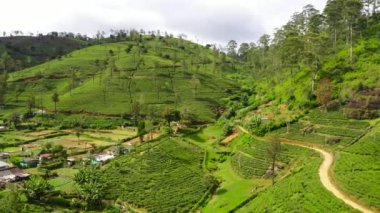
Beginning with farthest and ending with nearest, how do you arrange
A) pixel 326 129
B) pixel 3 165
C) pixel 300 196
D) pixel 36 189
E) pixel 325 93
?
pixel 325 93, pixel 3 165, pixel 326 129, pixel 36 189, pixel 300 196

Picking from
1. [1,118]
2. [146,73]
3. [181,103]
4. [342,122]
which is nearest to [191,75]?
[146,73]

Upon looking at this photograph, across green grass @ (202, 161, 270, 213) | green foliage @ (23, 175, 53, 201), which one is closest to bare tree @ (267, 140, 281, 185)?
green grass @ (202, 161, 270, 213)

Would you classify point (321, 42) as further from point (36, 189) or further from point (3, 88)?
point (3, 88)

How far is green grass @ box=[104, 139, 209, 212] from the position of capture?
67125 mm

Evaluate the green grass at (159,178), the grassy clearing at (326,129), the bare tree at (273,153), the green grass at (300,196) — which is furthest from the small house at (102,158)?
the green grass at (300,196)

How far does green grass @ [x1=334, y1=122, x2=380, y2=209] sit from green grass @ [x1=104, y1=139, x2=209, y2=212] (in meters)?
22.8

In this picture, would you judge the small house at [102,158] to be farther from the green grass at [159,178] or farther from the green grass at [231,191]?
the green grass at [231,191]

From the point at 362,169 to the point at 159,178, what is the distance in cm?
3393

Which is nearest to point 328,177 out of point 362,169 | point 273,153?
point 362,169

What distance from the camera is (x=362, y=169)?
183 ft

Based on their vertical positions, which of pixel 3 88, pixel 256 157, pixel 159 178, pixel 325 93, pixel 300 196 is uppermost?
pixel 3 88

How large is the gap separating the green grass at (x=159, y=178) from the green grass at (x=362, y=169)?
22791mm

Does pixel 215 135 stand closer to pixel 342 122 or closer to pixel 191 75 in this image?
pixel 342 122

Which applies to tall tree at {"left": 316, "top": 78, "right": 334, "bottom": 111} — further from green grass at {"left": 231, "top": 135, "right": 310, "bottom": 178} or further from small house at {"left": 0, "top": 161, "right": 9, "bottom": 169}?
small house at {"left": 0, "top": 161, "right": 9, "bottom": 169}
